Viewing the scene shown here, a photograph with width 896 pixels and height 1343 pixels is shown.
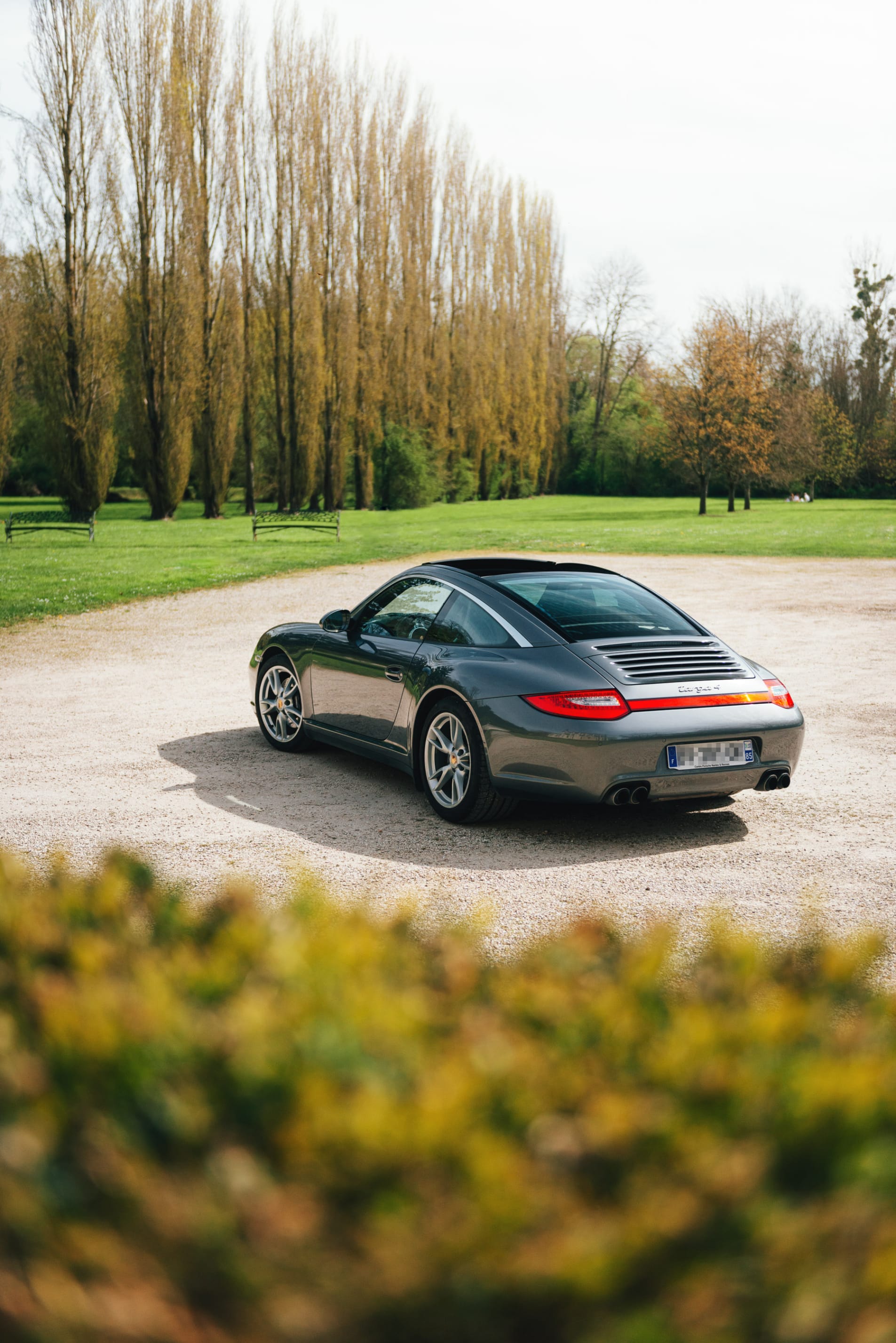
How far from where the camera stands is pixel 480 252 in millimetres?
63156

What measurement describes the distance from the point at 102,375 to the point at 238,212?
8712 millimetres

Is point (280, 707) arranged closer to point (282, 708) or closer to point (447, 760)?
point (282, 708)

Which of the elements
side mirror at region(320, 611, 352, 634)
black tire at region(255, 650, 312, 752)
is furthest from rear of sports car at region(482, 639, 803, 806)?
black tire at region(255, 650, 312, 752)

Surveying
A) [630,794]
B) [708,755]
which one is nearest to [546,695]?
[630,794]

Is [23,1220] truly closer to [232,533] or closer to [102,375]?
[232,533]

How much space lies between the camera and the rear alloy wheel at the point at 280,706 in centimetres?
862

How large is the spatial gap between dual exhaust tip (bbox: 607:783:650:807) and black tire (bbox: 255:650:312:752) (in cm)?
295

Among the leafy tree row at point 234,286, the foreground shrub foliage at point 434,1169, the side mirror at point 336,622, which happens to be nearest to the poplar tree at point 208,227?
the leafy tree row at point 234,286

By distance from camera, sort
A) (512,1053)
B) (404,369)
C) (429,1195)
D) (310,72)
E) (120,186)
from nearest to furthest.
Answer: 1. (429,1195)
2. (512,1053)
3. (120,186)
4. (310,72)
5. (404,369)

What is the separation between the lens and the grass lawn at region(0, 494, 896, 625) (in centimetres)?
2167

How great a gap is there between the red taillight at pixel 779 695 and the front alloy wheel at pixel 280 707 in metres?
3.32

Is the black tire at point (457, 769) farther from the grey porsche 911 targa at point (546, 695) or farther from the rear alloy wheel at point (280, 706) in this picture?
the rear alloy wheel at point (280, 706)

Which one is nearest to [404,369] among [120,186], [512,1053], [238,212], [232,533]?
[238,212]

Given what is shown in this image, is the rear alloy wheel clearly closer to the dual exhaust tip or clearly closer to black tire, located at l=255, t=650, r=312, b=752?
black tire, located at l=255, t=650, r=312, b=752
